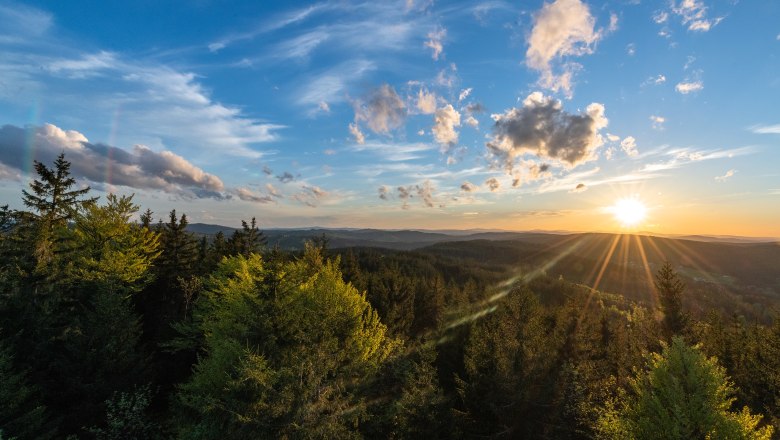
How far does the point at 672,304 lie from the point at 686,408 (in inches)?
817

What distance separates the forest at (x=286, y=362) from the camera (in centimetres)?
1872

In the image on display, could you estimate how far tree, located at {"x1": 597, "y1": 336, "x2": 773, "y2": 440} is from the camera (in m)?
17.0

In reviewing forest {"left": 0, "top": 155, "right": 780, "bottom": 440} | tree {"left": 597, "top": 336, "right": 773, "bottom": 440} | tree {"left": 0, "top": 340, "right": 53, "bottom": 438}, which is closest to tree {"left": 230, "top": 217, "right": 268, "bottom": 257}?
forest {"left": 0, "top": 155, "right": 780, "bottom": 440}

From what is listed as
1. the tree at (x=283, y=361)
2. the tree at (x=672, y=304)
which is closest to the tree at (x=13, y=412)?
the tree at (x=283, y=361)

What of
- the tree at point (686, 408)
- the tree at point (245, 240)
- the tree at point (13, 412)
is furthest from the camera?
the tree at point (245, 240)

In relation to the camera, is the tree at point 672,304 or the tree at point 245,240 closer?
the tree at point 672,304

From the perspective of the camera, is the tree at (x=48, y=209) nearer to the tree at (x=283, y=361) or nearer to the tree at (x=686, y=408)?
the tree at (x=283, y=361)

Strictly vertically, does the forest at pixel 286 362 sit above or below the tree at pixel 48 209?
below

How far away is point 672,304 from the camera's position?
34438 millimetres

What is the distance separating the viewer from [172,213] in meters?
45.9

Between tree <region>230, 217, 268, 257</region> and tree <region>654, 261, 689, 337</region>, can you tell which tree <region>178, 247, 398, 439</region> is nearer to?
tree <region>230, 217, 268, 257</region>

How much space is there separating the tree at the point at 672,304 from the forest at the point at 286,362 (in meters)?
0.17

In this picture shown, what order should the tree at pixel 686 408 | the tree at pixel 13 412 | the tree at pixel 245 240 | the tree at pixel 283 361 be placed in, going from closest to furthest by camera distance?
1. the tree at pixel 686 408
2. the tree at pixel 283 361
3. the tree at pixel 13 412
4. the tree at pixel 245 240

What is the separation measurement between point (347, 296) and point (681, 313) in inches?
1279
